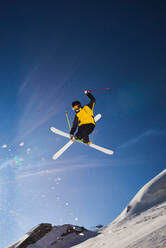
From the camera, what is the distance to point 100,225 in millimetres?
21516

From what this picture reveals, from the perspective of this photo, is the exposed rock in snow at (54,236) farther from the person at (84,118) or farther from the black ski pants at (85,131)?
the person at (84,118)

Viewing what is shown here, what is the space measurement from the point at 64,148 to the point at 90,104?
3.99 meters

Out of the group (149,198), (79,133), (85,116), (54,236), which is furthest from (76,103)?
(149,198)

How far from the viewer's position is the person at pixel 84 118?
8406 millimetres

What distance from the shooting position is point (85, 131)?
343 inches

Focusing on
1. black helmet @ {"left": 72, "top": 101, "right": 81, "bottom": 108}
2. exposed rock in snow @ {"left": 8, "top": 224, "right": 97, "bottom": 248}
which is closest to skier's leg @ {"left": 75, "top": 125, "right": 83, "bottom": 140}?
black helmet @ {"left": 72, "top": 101, "right": 81, "bottom": 108}

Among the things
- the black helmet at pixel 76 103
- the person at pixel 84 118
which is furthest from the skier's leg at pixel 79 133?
the black helmet at pixel 76 103

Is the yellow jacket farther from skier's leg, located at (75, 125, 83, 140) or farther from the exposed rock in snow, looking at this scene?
the exposed rock in snow

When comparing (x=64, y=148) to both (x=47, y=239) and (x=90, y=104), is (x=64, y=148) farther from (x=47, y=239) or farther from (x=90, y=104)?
(x=47, y=239)

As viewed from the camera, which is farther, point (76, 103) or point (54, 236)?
point (54, 236)

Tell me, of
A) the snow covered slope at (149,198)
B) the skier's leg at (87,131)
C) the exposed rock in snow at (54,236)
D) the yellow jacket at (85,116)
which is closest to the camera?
the yellow jacket at (85,116)

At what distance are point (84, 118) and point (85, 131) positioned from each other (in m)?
0.65

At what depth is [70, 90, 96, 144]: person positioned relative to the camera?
841cm

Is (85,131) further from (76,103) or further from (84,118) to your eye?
(76,103)
